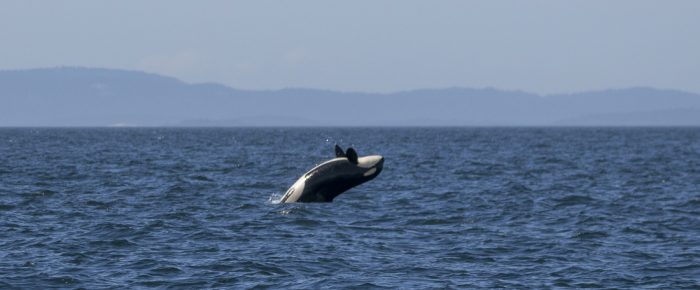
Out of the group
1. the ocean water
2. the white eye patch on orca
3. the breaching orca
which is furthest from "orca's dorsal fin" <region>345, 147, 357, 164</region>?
the ocean water

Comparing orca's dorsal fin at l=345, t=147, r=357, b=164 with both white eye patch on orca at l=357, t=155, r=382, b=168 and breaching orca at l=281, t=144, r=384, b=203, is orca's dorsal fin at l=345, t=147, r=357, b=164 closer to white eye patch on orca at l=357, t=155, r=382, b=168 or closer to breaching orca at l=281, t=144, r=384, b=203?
breaching orca at l=281, t=144, r=384, b=203

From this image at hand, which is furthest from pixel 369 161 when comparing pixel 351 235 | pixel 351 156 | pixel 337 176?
pixel 351 235

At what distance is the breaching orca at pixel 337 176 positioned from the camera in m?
26.2

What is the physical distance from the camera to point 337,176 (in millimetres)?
26969

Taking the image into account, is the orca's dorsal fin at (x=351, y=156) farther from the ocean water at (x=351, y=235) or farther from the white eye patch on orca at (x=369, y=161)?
the ocean water at (x=351, y=235)

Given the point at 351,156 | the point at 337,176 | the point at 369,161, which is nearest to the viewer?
the point at 351,156

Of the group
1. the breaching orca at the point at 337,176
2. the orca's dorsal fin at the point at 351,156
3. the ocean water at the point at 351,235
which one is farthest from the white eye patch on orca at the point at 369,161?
the ocean water at the point at 351,235

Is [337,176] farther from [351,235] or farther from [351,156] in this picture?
[351,235]

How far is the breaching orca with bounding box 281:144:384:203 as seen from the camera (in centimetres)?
2622

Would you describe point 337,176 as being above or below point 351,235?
above

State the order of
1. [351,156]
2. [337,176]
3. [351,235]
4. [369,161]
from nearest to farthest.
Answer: [351,235]
[351,156]
[369,161]
[337,176]

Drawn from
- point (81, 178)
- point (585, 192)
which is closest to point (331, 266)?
Answer: point (585, 192)

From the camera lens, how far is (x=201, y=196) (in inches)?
1449

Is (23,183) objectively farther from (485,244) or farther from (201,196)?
(485,244)
